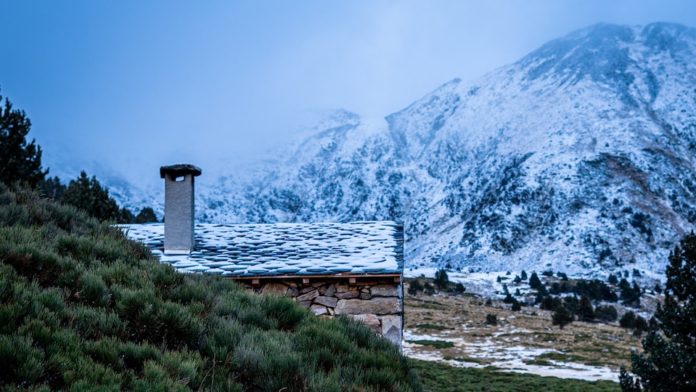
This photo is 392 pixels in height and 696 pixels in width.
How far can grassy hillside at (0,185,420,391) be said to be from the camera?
413 centimetres

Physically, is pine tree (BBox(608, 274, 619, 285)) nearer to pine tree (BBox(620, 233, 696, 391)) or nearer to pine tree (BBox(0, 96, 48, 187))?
pine tree (BBox(620, 233, 696, 391))

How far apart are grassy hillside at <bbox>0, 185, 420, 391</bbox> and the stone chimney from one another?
4.39 meters

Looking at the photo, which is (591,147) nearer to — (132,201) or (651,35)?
(651,35)

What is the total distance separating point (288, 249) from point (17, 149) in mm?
17456

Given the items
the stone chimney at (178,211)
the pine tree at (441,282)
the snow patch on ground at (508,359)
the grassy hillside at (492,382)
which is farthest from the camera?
the pine tree at (441,282)

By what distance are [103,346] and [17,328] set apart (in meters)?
0.62

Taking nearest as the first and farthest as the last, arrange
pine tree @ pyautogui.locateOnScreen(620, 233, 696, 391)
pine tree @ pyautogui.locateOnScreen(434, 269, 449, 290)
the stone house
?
the stone house, pine tree @ pyautogui.locateOnScreen(620, 233, 696, 391), pine tree @ pyautogui.locateOnScreen(434, 269, 449, 290)

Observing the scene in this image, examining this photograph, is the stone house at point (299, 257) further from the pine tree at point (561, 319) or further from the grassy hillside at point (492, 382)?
the pine tree at point (561, 319)

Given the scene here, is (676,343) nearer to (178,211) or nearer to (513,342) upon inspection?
(178,211)

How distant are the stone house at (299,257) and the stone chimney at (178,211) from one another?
0.06 ft

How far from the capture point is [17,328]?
14.3 feet

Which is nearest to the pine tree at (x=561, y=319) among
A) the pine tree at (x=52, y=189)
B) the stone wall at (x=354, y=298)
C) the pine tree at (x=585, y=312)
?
the pine tree at (x=585, y=312)

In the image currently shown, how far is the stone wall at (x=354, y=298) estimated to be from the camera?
10031 millimetres

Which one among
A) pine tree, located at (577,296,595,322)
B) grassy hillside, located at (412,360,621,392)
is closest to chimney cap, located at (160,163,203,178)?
grassy hillside, located at (412,360,621,392)
